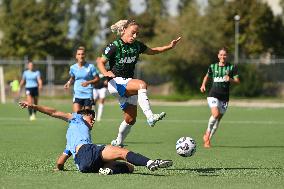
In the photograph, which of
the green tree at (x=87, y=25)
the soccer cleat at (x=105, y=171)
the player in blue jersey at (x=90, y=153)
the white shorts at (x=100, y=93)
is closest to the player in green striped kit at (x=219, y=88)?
the player in blue jersey at (x=90, y=153)

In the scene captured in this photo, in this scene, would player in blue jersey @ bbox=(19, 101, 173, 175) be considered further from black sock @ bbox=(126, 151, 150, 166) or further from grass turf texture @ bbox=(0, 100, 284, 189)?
grass turf texture @ bbox=(0, 100, 284, 189)

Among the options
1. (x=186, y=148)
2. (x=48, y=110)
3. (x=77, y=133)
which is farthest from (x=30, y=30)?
(x=48, y=110)

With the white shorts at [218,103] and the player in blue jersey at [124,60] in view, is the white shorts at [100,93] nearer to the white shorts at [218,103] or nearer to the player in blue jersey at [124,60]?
the white shorts at [218,103]

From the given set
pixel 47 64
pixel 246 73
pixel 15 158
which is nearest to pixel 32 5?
pixel 47 64

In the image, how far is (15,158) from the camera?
15.0 m

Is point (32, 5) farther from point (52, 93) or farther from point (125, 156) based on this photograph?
point (125, 156)

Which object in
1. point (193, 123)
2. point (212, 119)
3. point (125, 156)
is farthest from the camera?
point (193, 123)

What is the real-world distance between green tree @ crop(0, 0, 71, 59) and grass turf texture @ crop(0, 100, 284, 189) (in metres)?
45.7

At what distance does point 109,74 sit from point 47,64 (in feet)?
156

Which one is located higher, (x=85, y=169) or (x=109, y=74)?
(x=109, y=74)

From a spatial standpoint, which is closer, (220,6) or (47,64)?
(47,64)

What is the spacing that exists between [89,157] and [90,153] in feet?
0.19

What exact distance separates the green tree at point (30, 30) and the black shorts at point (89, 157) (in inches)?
2419

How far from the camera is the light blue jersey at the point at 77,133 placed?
40.3ft
